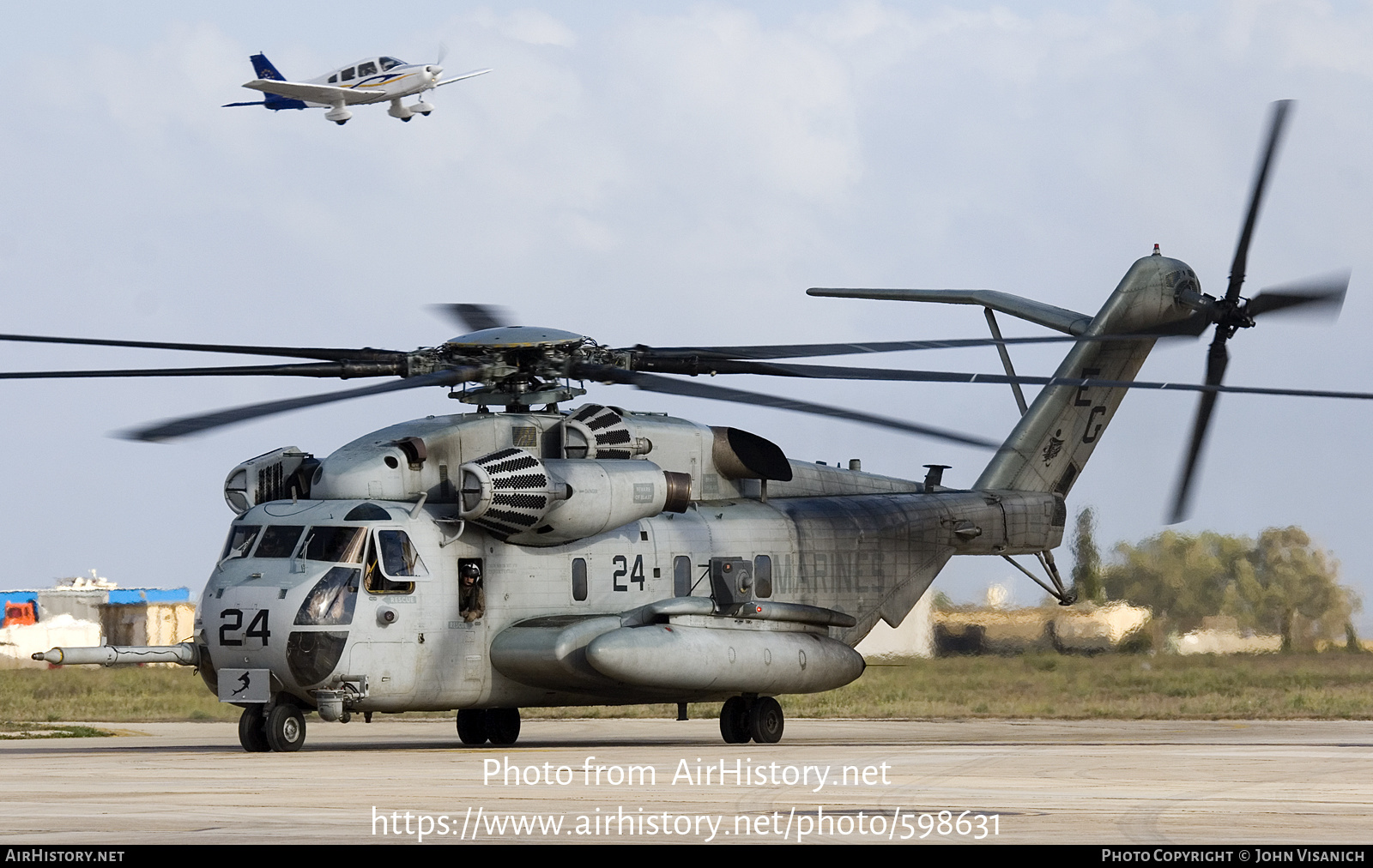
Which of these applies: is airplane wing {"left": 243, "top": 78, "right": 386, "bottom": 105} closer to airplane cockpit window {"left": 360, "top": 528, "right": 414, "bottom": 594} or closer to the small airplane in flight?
the small airplane in flight

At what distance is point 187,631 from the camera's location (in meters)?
53.7

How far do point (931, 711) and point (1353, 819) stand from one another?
18305mm

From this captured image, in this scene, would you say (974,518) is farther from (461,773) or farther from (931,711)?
(461,773)

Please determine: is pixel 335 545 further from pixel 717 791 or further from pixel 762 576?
pixel 717 791

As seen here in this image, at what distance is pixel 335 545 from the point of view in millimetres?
19125

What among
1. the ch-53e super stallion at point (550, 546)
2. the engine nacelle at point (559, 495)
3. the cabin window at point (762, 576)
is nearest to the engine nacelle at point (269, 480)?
the ch-53e super stallion at point (550, 546)

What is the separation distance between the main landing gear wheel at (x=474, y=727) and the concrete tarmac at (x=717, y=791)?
329 mm

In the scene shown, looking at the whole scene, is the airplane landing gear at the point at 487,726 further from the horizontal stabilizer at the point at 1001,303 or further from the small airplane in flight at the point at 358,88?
the small airplane in flight at the point at 358,88

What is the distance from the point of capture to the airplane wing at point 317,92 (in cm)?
4250

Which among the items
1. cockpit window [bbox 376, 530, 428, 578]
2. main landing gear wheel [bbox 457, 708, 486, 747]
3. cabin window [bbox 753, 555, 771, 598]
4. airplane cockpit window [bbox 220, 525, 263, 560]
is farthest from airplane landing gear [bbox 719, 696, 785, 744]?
airplane cockpit window [bbox 220, 525, 263, 560]

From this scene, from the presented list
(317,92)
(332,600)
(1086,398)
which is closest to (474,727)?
(332,600)

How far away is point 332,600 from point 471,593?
6.17ft

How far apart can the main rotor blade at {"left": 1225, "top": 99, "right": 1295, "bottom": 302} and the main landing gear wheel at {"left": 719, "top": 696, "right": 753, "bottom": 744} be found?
8.17 metres

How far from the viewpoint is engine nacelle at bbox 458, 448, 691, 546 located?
19.4 metres
